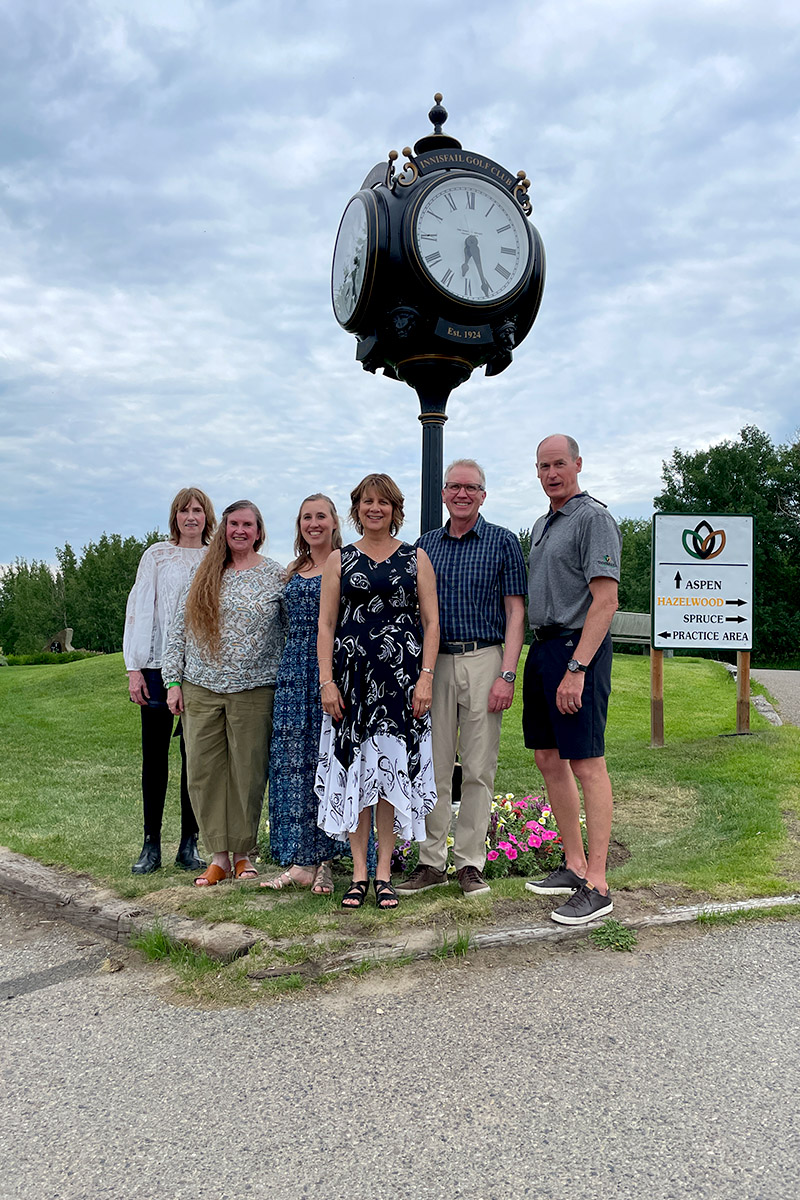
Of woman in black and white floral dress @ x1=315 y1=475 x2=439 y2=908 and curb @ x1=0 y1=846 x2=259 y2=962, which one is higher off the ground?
woman in black and white floral dress @ x1=315 y1=475 x2=439 y2=908

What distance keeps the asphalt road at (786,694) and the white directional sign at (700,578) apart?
9.52ft

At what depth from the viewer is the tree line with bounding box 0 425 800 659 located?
A: 131 ft

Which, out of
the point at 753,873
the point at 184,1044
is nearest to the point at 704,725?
the point at 753,873

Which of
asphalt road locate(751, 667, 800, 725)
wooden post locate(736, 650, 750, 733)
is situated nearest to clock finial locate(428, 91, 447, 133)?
wooden post locate(736, 650, 750, 733)

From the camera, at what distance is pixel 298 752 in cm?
404

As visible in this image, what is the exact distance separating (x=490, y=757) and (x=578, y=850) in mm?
553

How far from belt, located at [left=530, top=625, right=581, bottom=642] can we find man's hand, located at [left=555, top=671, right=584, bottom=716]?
0.20m

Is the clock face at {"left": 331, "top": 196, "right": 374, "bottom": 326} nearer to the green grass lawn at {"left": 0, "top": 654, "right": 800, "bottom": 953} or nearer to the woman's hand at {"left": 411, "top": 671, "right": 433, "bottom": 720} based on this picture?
the woman's hand at {"left": 411, "top": 671, "right": 433, "bottom": 720}

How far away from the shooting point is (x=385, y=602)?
3.70 meters

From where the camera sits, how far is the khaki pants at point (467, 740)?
3.85 m

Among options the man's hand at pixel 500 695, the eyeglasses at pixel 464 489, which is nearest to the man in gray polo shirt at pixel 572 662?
the man's hand at pixel 500 695

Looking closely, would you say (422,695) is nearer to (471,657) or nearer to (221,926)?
(471,657)

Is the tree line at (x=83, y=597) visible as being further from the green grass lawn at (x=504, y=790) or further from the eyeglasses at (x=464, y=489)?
the eyeglasses at (x=464, y=489)

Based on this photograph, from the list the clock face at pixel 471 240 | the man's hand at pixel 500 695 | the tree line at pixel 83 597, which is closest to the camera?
the man's hand at pixel 500 695
